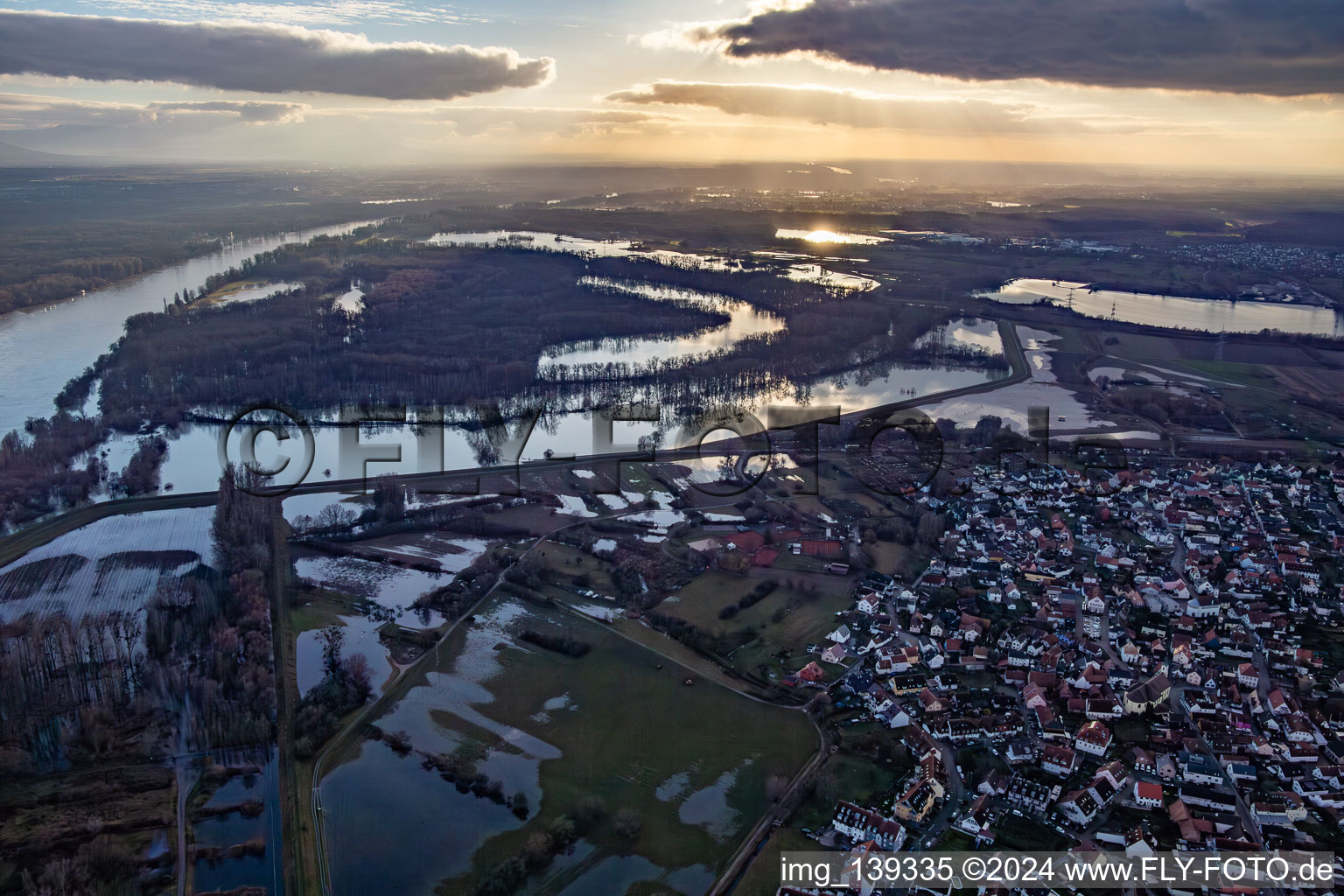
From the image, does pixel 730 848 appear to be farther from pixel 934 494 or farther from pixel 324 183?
pixel 324 183

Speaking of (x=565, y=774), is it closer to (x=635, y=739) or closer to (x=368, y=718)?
(x=635, y=739)

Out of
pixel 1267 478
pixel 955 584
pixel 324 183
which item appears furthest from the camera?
pixel 324 183

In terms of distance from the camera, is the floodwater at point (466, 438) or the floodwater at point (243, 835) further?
the floodwater at point (466, 438)

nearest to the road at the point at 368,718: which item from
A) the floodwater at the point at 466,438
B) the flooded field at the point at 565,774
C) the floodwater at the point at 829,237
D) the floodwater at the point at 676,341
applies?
the flooded field at the point at 565,774

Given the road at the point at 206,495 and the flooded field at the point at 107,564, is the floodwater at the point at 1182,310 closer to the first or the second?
the road at the point at 206,495

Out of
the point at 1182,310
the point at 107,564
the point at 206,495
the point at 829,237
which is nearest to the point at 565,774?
the point at 107,564

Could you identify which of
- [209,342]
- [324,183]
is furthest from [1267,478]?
[324,183]

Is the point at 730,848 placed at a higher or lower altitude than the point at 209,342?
lower
